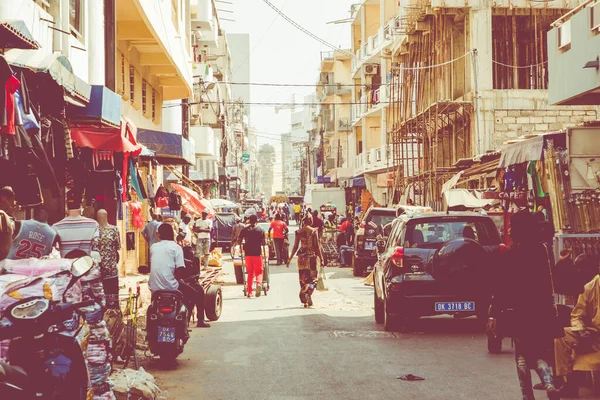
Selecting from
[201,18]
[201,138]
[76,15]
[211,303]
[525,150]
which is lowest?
[211,303]

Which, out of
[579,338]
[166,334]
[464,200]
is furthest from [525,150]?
[166,334]

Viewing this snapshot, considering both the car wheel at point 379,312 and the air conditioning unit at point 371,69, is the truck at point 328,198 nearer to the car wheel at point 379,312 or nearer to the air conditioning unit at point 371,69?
the air conditioning unit at point 371,69

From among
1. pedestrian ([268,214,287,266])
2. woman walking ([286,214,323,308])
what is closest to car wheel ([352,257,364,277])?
pedestrian ([268,214,287,266])

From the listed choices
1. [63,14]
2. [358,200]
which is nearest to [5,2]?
[63,14]

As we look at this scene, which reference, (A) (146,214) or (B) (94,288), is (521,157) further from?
(A) (146,214)

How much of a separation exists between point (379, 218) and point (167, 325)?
1694 centimetres

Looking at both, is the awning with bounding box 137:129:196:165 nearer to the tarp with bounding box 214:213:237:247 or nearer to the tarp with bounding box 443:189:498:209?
the tarp with bounding box 443:189:498:209

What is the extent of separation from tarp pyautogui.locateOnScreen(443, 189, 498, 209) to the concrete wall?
4126mm

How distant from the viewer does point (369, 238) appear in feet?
89.1

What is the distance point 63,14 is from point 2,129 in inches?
215

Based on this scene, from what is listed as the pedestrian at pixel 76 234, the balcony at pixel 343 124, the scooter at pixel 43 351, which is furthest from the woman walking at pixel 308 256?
the balcony at pixel 343 124

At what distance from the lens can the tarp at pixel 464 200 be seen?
22.4m

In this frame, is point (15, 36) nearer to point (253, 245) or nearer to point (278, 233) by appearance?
point (253, 245)

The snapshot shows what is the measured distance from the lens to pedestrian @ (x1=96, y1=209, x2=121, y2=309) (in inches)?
486
